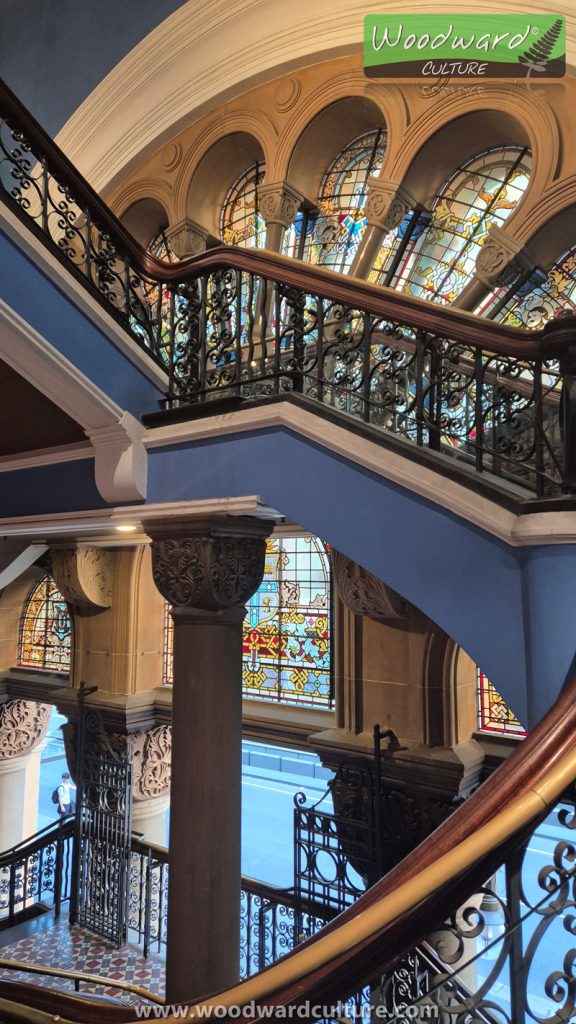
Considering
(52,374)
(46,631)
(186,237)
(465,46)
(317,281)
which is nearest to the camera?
(317,281)

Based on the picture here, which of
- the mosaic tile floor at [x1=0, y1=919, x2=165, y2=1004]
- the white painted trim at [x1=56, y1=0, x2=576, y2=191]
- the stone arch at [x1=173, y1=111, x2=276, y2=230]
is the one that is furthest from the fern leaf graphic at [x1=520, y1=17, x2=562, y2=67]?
the mosaic tile floor at [x1=0, y1=919, x2=165, y2=1004]

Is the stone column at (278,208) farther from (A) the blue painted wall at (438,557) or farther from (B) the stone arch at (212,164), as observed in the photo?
(A) the blue painted wall at (438,557)

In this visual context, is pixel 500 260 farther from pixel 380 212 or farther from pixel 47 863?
pixel 47 863

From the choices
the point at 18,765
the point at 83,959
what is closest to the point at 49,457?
the point at 83,959

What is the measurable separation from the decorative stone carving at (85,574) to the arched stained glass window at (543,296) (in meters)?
5.02

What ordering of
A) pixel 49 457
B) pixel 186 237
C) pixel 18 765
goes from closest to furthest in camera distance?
pixel 49 457 → pixel 186 237 → pixel 18 765

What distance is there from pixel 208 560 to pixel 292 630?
164 inches

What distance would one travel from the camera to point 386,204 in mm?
5750

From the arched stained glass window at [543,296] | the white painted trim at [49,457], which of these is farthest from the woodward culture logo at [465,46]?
the white painted trim at [49,457]

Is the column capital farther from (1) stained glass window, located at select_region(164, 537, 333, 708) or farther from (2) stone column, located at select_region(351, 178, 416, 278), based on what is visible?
(1) stained glass window, located at select_region(164, 537, 333, 708)

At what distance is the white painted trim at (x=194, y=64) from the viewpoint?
631 cm

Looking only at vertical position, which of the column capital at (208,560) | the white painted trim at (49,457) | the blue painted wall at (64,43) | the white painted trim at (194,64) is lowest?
the column capital at (208,560)

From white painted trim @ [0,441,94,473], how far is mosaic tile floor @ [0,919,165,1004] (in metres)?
4.63

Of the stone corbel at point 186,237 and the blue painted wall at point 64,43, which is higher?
the blue painted wall at point 64,43
